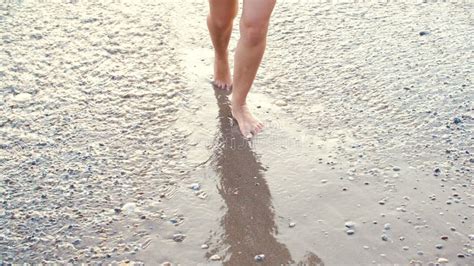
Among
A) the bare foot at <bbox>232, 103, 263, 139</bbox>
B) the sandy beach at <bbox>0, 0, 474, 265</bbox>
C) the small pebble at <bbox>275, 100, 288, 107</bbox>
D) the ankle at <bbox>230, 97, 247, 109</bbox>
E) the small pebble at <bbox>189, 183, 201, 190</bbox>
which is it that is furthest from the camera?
the small pebble at <bbox>275, 100, 288, 107</bbox>

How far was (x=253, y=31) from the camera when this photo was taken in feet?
11.1

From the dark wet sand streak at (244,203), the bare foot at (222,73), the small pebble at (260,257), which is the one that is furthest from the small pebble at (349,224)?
the bare foot at (222,73)

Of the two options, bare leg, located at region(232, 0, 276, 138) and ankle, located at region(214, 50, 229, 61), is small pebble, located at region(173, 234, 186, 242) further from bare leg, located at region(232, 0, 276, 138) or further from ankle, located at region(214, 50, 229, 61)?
ankle, located at region(214, 50, 229, 61)

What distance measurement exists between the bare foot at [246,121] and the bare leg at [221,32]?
1.39 ft

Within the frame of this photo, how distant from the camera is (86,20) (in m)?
4.95

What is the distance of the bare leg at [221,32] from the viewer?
153 inches

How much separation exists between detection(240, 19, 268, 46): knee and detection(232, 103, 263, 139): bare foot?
1.40 ft

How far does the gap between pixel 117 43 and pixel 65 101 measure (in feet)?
2.72

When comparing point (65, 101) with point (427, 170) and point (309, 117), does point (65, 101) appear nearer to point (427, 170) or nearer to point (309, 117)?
point (309, 117)

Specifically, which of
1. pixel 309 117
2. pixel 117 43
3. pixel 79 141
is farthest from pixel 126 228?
pixel 117 43

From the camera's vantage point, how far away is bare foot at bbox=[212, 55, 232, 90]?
4094 mm

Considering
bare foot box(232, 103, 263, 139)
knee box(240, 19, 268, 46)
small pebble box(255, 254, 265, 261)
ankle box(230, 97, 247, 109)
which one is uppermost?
knee box(240, 19, 268, 46)

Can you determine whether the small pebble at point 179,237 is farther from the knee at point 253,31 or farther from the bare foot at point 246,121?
the knee at point 253,31

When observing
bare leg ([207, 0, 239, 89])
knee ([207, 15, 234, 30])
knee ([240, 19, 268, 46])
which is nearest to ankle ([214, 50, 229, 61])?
bare leg ([207, 0, 239, 89])
